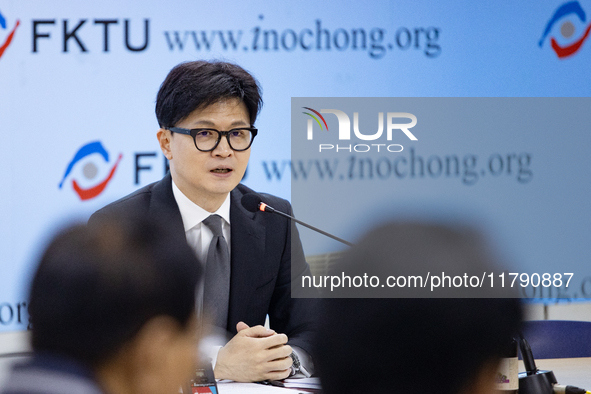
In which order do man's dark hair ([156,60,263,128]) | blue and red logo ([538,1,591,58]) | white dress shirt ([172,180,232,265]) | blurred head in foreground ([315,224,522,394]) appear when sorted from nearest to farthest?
blurred head in foreground ([315,224,522,394]) → man's dark hair ([156,60,263,128]) → white dress shirt ([172,180,232,265]) → blue and red logo ([538,1,591,58])

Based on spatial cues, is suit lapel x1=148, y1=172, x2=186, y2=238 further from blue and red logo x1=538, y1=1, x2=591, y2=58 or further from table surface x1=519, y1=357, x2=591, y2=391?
blue and red logo x1=538, y1=1, x2=591, y2=58

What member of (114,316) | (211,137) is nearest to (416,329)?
(114,316)

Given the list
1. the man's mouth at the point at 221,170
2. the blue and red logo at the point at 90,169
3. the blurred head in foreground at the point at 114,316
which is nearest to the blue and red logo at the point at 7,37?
the blue and red logo at the point at 90,169

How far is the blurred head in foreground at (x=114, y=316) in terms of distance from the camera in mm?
740

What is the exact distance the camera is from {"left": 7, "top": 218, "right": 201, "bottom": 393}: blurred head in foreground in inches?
29.1

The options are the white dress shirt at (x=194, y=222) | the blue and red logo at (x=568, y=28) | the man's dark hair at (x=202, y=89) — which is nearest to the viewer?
the man's dark hair at (x=202, y=89)

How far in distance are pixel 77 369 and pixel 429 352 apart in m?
0.40

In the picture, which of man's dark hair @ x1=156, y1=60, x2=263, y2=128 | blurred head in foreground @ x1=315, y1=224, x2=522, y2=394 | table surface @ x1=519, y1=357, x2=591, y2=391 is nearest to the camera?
blurred head in foreground @ x1=315, y1=224, x2=522, y2=394

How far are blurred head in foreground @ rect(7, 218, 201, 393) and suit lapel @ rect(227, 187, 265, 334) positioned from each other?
1256 millimetres

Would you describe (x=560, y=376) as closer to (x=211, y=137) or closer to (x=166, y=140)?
(x=211, y=137)

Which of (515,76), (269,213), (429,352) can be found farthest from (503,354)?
(515,76)

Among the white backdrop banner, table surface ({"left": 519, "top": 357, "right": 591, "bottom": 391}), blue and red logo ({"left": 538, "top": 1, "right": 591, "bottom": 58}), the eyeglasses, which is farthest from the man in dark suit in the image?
blue and red logo ({"left": 538, "top": 1, "right": 591, "bottom": 58})

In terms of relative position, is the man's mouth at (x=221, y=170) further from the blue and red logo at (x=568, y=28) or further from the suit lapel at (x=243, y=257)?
the blue and red logo at (x=568, y=28)

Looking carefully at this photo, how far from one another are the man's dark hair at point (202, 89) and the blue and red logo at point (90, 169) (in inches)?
15.8
